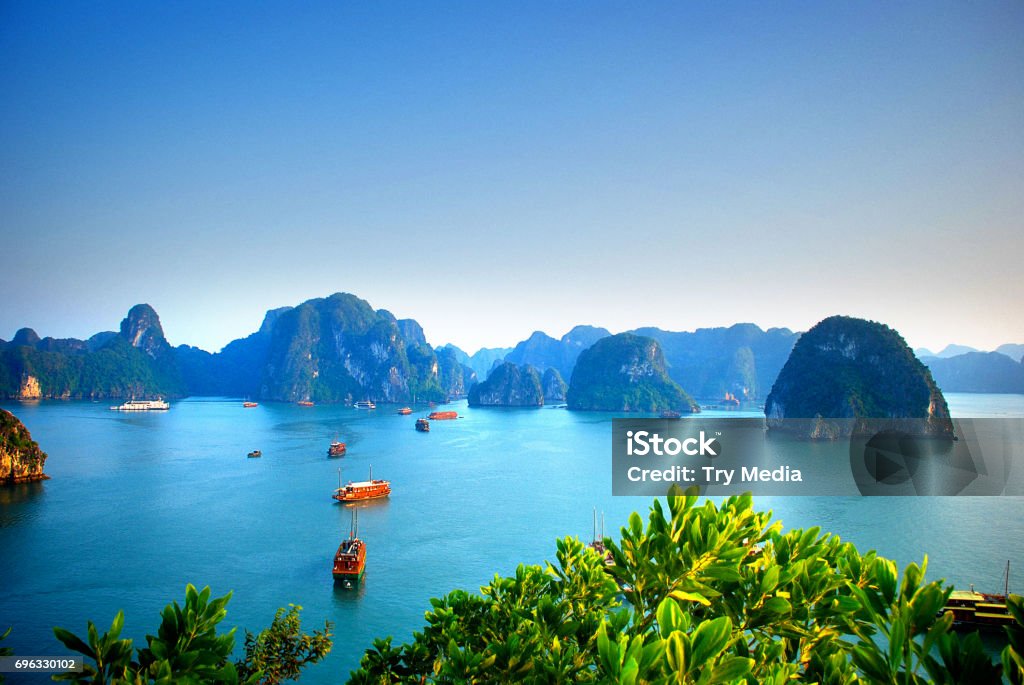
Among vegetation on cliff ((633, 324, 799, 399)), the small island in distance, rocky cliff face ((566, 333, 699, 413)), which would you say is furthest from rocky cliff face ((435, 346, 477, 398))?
vegetation on cliff ((633, 324, 799, 399))

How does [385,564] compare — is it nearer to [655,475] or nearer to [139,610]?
[139,610]

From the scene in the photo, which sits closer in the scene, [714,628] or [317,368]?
[714,628]

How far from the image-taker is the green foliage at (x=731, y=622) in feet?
9.25

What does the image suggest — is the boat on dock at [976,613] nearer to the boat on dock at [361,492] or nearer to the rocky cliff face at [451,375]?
the boat on dock at [361,492]

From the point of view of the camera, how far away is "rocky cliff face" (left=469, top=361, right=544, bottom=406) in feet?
477

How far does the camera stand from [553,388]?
173000 mm

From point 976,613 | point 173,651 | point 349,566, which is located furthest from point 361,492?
point 173,651

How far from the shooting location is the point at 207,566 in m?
26.2

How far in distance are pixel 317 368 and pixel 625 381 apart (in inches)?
3035

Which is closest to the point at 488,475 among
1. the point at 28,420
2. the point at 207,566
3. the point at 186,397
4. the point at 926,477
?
the point at 207,566

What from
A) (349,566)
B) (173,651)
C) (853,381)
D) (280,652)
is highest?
(853,381)

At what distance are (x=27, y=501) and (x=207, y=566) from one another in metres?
19.3

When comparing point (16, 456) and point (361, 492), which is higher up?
point (16, 456)

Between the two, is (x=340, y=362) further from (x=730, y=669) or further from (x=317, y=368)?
(x=730, y=669)
